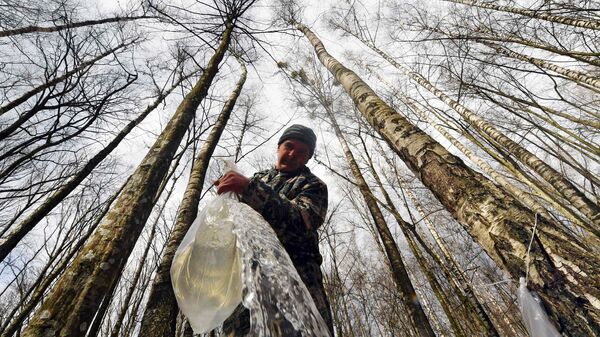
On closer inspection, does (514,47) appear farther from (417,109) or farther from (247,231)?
(247,231)

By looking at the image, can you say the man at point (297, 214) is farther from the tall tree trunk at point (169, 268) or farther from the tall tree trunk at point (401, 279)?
the tall tree trunk at point (401, 279)

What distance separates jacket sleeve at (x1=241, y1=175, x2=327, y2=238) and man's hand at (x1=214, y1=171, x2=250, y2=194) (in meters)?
0.03

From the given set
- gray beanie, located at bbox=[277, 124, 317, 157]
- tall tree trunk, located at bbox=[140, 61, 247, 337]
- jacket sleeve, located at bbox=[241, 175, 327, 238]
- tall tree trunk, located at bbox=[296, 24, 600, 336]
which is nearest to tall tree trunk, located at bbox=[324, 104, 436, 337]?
gray beanie, located at bbox=[277, 124, 317, 157]

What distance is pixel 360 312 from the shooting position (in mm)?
10352

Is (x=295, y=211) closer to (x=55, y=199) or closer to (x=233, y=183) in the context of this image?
(x=233, y=183)

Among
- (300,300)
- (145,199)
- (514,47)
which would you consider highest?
(514,47)

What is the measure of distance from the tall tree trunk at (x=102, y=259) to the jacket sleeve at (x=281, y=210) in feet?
2.25

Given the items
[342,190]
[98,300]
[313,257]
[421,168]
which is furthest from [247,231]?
[342,190]

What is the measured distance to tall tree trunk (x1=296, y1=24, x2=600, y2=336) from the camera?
2.52 ft

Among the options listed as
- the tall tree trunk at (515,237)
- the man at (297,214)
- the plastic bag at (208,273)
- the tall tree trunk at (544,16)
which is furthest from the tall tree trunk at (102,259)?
the tall tree trunk at (544,16)

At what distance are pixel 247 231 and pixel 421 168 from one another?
85cm

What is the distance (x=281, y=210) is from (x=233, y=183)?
311mm

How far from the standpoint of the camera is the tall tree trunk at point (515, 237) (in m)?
0.77

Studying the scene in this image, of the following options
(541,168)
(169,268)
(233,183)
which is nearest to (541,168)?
(541,168)
